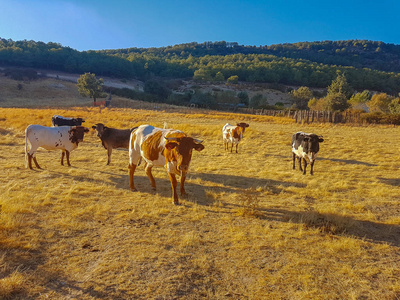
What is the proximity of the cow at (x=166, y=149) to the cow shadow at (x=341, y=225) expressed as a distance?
8.08 ft

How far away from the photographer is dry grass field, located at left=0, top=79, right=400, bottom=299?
11.8 ft

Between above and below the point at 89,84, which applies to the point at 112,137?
below

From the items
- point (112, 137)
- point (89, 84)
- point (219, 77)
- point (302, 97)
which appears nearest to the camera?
point (112, 137)

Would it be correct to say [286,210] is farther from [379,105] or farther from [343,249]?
[379,105]

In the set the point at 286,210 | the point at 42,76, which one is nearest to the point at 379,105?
the point at 286,210

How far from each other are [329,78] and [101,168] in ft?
368

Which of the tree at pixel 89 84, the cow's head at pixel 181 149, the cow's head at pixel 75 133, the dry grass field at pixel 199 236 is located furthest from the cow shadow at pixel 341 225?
the tree at pixel 89 84

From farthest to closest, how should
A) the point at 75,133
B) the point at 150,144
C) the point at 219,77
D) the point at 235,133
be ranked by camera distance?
1. the point at 219,77
2. the point at 235,133
3. the point at 75,133
4. the point at 150,144

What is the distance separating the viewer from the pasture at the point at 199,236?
3598 millimetres

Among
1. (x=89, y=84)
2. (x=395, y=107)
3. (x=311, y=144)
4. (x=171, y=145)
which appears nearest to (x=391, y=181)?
(x=311, y=144)

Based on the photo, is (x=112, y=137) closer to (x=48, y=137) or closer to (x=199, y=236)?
(x=48, y=137)

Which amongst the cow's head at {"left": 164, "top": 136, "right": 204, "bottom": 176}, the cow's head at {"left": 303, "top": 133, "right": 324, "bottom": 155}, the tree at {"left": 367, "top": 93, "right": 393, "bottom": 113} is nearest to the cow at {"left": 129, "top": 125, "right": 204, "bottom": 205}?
the cow's head at {"left": 164, "top": 136, "right": 204, "bottom": 176}

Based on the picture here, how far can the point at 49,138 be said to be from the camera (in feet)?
32.0

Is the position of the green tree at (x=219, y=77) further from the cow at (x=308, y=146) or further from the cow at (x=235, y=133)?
the cow at (x=308, y=146)
